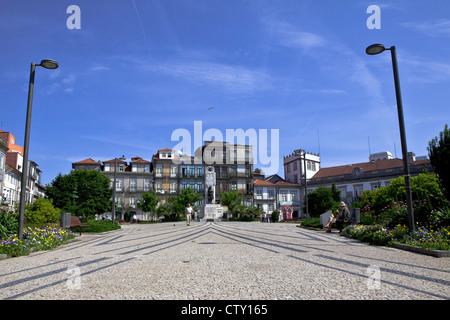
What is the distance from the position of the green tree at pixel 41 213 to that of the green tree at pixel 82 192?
109 feet

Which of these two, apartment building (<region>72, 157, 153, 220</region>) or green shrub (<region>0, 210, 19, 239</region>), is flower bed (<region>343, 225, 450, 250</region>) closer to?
green shrub (<region>0, 210, 19, 239</region>)

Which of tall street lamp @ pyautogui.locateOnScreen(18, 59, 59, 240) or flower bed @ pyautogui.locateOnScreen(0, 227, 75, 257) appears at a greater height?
tall street lamp @ pyautogui.locateOnScreen(18, 59, 59, 240)

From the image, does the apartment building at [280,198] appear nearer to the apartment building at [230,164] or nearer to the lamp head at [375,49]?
the apartment building at [230,164]

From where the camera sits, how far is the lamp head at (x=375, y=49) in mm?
10504

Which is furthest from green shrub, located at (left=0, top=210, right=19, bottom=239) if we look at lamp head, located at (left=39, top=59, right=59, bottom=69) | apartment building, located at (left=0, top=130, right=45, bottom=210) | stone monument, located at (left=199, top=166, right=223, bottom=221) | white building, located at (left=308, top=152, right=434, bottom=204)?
white building, located at (left=308, top=152, right=434, bottom=204)

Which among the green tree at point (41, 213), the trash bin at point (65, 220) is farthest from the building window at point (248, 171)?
the trash bin at point (65, 220)

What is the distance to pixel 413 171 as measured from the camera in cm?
5491

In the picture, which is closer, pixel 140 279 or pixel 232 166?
pixel 140 279

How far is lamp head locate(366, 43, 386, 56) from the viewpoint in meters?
10.5

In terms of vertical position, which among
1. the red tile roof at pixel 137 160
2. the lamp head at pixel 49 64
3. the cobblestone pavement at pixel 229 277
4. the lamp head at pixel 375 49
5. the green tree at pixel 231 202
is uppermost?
the red tile roof at pixel 137 160

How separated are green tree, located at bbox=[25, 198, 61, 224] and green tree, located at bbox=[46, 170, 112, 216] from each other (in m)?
33.2

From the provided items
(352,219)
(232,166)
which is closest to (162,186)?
(232,166)

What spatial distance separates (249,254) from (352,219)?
10875mm
